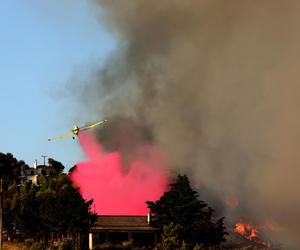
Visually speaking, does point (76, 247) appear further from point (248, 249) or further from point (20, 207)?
point (248, 249)

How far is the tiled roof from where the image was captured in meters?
82.1

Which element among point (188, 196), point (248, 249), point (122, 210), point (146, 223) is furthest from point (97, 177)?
point (188, 196)

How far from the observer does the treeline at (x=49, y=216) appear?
2872 inches

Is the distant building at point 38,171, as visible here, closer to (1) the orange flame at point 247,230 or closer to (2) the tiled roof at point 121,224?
(1) the orange flame at point 247,230

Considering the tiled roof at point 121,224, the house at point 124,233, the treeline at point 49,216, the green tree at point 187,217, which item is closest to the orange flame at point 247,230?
the tiled roof at point 121,224

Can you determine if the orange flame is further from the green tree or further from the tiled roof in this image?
the green tree

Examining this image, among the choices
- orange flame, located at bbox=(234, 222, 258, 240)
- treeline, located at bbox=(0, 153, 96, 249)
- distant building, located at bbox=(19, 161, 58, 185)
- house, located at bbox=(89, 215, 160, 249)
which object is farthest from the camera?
distant building, located at bbox=(19, 161, 58, 185)

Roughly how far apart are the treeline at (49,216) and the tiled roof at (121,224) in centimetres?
535

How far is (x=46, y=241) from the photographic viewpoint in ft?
255

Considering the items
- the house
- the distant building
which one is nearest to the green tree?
the house

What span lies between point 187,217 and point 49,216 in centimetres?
1826

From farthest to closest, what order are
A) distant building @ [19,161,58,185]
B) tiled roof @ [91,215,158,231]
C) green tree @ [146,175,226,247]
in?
distant building @ [19,161,58,185], tiled roof @ [91,215,158,231], green tree @ [146,175,226,247]

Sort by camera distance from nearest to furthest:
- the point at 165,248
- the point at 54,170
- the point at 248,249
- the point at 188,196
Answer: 1. the point at 165,248
2. the point at 188,196
3. the point at 248,249
4. the point at 54,170

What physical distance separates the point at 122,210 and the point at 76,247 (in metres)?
66.3
